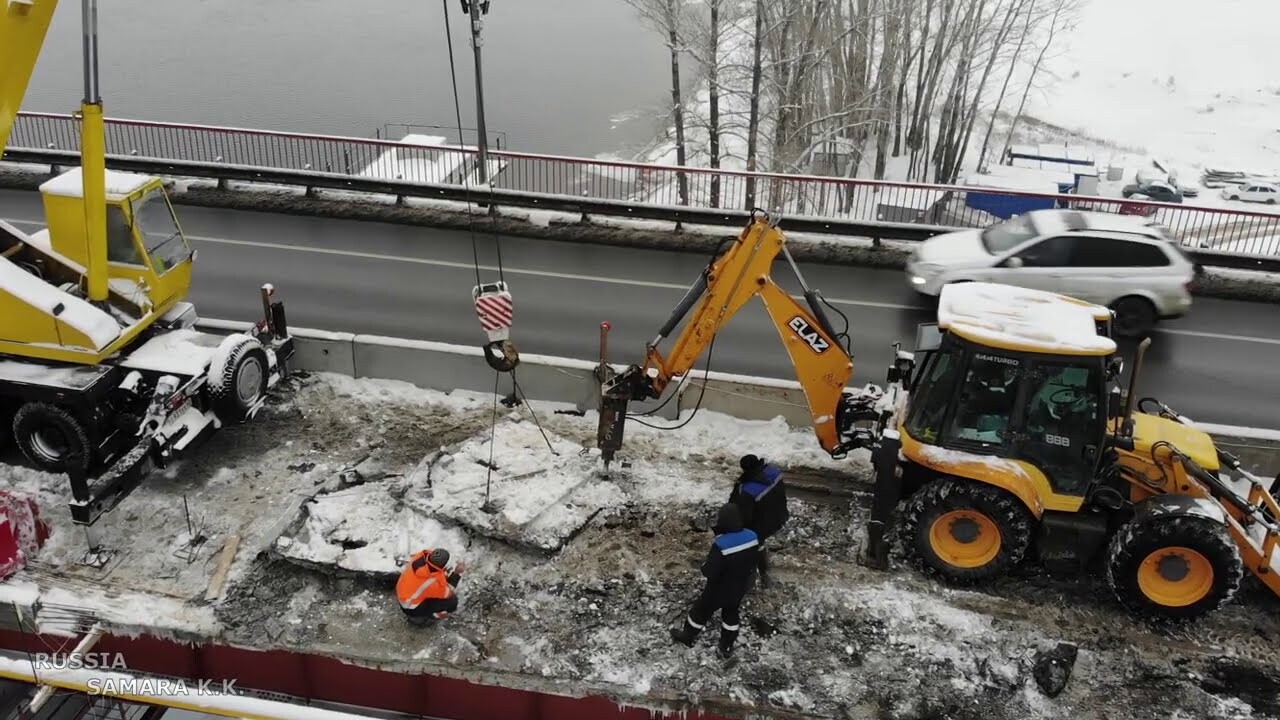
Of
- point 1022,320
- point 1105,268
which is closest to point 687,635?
point 1022,320

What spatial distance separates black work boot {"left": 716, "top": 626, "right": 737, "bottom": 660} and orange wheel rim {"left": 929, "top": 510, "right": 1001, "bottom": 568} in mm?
2073

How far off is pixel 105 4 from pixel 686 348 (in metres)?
48.1

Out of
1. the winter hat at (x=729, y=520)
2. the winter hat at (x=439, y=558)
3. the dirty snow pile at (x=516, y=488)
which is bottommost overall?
the dirty snow pile at (x=516, y=488)

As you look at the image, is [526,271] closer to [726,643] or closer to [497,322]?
[497,322]

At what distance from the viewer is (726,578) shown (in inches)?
312

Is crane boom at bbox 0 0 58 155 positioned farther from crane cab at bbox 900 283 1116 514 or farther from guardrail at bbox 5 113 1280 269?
crane cab at bbox 900 283 1116 514

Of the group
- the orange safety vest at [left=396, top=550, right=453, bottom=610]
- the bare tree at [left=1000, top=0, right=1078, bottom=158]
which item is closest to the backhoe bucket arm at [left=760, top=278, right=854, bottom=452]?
the orange safety vest at [left=396, top=550, right=453, bottom=610]

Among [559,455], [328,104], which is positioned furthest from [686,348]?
[328,104]

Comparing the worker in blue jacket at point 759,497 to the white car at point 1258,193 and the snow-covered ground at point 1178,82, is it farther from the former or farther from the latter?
the snow-covered ground at point 1178,82

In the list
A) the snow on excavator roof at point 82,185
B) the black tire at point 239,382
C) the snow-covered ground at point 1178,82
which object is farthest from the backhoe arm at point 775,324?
the snow-covered ground at point 1178,82

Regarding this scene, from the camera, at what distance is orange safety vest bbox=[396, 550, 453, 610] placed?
823 centimetres

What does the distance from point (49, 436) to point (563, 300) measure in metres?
7.00

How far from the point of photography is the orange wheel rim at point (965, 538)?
870 centimetres

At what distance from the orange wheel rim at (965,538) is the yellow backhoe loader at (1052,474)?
13 millimetres
